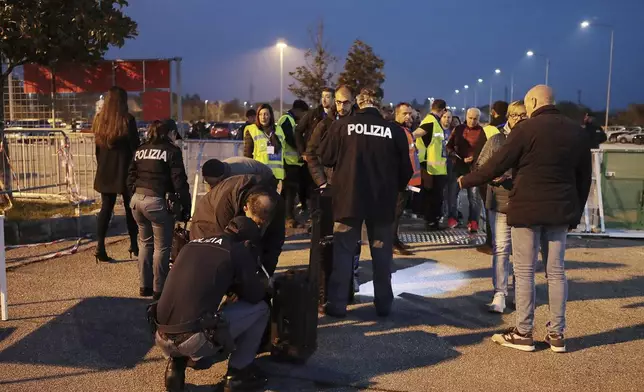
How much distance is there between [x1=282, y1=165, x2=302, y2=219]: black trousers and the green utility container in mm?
4891

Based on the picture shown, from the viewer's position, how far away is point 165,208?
19.0 ft

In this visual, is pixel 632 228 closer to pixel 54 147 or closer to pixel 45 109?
pixel 54 147

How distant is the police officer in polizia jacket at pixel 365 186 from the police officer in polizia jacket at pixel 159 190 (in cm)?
138

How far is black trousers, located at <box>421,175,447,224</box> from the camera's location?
965cm

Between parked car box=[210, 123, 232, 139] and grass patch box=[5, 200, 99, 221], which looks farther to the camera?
parked car box=[210, 123, 232, 139]

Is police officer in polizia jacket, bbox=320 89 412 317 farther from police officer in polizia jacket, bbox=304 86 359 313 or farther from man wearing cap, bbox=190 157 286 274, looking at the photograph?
man wearing cap, bbox=190 157 286 274

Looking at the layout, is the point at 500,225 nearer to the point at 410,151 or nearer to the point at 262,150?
the point at 410,151

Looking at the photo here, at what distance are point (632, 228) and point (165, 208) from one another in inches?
298

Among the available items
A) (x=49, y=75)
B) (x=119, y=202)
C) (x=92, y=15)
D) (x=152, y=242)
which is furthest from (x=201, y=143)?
(x=152, y=242)

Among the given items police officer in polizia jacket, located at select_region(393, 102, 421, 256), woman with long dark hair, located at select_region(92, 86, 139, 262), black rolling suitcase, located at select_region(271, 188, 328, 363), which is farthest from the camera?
police officer in polizia jacket, located at select_region(393, 102, 421, 256)

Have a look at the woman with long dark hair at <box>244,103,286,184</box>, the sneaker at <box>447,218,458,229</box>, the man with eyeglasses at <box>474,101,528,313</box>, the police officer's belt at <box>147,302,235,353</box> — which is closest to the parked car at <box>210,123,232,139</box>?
the sneaker at <box>447,218,458,229</box>

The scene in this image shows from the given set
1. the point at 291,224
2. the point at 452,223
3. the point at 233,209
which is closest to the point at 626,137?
the point at 452,223

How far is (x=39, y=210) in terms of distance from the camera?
10086 mm

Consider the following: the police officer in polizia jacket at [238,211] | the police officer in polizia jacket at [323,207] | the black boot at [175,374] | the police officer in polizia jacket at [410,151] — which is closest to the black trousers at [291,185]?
the police officer in polizia jacket at [410,151]
